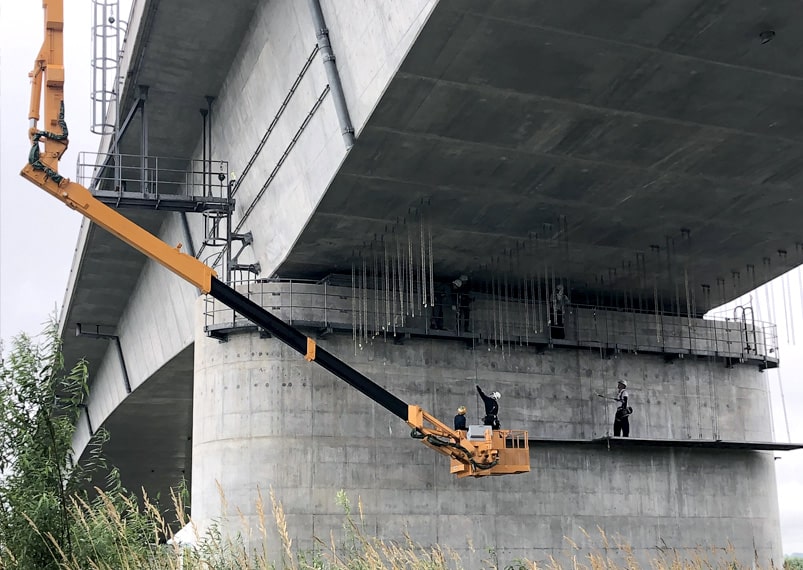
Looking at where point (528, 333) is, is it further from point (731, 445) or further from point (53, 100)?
point (53, 100)

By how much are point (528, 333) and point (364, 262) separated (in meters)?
5.63

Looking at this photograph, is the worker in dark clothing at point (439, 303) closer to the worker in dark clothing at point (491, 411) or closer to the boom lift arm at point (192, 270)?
the worker in dark clothing at point (491, 411)

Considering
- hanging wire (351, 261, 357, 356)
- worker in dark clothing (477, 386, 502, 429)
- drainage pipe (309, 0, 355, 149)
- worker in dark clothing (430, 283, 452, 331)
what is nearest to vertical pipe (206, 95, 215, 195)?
hanging wire (351, 261, 357, 356)

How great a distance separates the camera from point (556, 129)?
21547mm

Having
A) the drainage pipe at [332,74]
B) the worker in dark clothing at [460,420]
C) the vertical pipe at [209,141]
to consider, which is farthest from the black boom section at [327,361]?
the vertical pipe at [209,141]

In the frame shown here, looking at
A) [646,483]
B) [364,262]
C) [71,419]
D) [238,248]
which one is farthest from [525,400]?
[71,419]

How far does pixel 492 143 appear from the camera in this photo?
874 inches

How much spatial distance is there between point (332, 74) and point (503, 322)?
36.4ft

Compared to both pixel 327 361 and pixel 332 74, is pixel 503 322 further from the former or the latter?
pixel 332 74

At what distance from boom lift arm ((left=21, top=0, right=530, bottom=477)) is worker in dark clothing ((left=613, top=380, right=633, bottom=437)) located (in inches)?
191

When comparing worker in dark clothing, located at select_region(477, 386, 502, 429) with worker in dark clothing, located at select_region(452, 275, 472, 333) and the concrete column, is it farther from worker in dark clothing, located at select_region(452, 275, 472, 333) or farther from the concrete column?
worker in dark clothing, located at select_region(452, 275, 472, 333)

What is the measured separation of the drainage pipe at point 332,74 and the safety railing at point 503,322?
7.46 meters

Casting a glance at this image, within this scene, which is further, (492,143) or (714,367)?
(714,367)

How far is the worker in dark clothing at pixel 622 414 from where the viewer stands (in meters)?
30.0
